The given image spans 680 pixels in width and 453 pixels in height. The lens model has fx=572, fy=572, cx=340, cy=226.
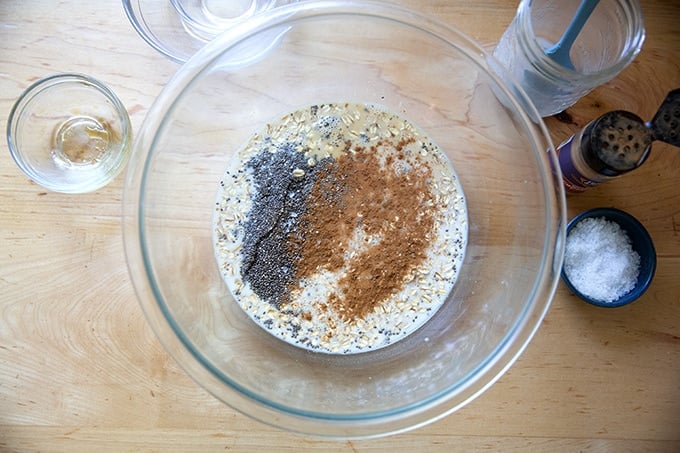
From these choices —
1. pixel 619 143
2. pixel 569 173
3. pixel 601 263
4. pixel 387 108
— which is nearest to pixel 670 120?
pixel 619 143

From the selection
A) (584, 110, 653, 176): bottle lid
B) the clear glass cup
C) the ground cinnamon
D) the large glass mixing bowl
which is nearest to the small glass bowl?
the large glass mixing bowl

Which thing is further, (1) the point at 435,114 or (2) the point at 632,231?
(1) the point at 435,114

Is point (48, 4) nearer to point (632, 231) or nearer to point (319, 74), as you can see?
point (319, 74)

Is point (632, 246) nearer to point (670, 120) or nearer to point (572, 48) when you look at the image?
point (670, 120)

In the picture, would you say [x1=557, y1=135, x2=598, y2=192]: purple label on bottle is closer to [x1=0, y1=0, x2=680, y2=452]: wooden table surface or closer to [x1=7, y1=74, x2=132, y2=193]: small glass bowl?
[x1=0, y1=0, x2=680, y2=452]: wooden table surface

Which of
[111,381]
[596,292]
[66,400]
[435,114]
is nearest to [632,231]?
[596,292]

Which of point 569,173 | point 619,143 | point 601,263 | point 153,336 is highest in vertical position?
point 619,143
